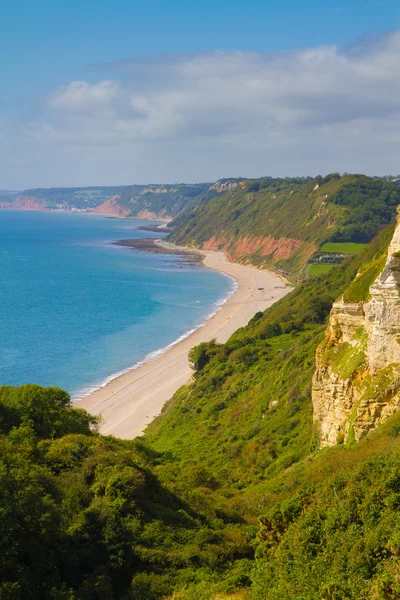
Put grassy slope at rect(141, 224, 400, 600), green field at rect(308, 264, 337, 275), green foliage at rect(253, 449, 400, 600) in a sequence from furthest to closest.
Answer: green field at rect(308, 264, 337, 275), grassy slope at rect(141, 224, 400, 600), green foliage at rect(253, 449, 400, 600)

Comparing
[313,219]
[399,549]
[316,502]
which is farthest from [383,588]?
[313,219]

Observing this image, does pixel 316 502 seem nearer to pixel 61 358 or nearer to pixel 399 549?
pixel 399 549

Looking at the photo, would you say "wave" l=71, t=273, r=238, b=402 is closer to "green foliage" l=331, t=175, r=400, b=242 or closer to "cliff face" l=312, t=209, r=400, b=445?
"cliff face" l=312, t=209, r=400, b=445

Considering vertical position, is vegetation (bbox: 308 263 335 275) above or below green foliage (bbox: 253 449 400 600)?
above

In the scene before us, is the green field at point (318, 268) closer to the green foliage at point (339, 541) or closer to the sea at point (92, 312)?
the sea at point (92, 312)

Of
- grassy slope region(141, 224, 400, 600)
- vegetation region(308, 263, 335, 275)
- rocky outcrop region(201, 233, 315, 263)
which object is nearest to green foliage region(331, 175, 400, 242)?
rocky outcrop region(201, 233, 315, 263)
